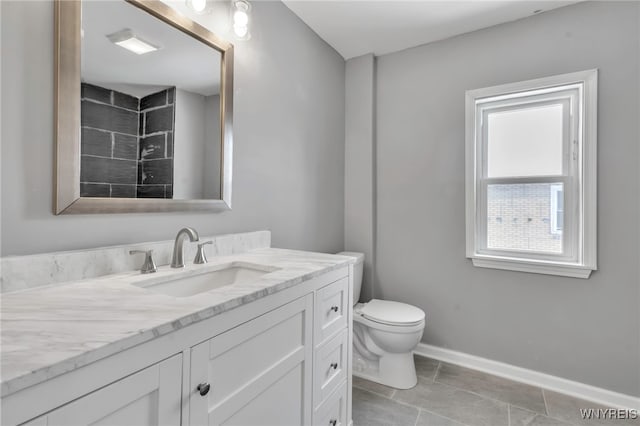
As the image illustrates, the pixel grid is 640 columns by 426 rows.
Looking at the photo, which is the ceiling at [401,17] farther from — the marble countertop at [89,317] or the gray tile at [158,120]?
the marble countertop at [89,317]

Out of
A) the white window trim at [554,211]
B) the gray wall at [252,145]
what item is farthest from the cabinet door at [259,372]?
the white window trim at [554,211]

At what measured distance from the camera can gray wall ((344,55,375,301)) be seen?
2.63 meters

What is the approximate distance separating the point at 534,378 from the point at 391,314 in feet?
3.39

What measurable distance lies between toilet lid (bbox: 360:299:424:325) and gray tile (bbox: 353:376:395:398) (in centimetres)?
44

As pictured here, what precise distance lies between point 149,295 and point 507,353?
7.60 ft

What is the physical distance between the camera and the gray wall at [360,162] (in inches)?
104

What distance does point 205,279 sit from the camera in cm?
132

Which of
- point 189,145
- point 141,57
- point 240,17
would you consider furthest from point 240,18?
point 189,145

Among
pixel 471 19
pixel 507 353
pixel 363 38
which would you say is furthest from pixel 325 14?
pixel 507 353

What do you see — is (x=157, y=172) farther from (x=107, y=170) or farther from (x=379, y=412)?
(x=379, y=412)

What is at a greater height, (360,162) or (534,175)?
(360,162)

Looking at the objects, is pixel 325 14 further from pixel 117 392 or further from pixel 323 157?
pixel 117 392

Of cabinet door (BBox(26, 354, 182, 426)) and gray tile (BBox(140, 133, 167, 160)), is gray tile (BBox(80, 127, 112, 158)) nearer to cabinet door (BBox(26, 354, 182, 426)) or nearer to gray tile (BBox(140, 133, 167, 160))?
gray tile (BBox(140, 133, 167, 160))

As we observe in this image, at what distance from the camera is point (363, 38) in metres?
2.41
